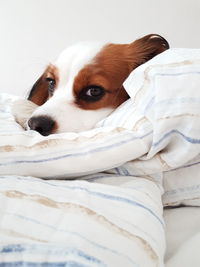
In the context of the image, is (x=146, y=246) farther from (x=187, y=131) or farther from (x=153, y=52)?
(x=153, y=52)

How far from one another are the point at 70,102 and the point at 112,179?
409 millimetres

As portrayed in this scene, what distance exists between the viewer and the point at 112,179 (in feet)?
2.00

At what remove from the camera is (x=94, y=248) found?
14.4 inches

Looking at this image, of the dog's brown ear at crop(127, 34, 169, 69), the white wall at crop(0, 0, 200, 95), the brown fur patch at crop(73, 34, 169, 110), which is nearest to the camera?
the brown fur patch at crop(73, 34, 169, 110)

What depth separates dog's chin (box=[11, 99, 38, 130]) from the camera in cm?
92

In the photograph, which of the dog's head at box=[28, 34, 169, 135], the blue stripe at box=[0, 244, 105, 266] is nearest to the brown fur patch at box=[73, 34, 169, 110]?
the dog's head at box=[28, 34, 169, 135]

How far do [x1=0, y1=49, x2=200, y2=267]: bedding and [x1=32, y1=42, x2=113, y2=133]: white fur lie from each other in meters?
0.15

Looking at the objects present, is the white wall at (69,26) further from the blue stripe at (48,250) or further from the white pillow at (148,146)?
the blue stripe at (48,250)

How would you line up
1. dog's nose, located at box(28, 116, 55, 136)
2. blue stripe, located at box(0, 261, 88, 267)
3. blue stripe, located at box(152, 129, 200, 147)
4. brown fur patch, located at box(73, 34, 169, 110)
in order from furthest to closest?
brown fur patch, located at box(73, 34, 169, 110)
dog's nose, located at box(28, 116, 55, 136)
blue stripe, located at box(152, 129, 200, 147)
blue stripe, located at box(0, 261, 88, 267)

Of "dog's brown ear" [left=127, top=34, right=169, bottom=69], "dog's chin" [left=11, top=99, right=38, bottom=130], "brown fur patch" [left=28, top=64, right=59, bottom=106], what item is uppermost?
"dog's brown ear" [left=127, top=34, right=169, bottom=69]

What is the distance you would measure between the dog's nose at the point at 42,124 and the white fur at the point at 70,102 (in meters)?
0.02

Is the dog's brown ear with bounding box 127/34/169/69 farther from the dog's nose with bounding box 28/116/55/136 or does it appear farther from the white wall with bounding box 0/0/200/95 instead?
the white wall with bounding box 0/0/200/95

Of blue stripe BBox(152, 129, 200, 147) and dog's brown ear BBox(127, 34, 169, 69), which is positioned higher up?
dog's brown ear BBox(127, 34, 169, 69)

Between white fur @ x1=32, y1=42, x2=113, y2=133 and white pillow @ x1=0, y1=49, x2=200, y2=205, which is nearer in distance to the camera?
→ white pillow @ x1=0, y1=49, x2=200, y2=205
